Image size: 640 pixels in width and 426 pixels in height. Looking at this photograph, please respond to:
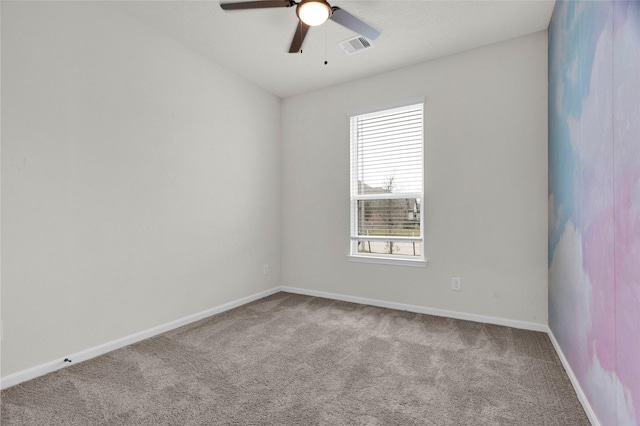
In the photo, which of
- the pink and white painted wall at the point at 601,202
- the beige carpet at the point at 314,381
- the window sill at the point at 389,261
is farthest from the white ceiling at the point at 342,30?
the beige carpet at the point at 314,381

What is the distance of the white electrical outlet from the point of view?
10.5 feet

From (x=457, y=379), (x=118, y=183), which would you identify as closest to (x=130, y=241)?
(x=118, y=183)

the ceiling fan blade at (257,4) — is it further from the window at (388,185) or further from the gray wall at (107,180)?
the window at (388,185)

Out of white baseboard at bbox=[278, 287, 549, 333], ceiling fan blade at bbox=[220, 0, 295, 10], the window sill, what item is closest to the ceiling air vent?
ceiling fan blade at bbox=[220, 0, 295, 10]

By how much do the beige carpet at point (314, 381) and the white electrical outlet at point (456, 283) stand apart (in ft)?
1.22

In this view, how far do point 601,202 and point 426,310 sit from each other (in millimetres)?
2152

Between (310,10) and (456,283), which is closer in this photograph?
(310,10)

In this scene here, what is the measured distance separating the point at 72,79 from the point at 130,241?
1.26m

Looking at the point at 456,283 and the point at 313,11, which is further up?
the point at 313,11

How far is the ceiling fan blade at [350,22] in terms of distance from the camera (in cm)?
209

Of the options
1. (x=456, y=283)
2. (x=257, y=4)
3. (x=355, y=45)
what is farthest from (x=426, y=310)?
(x=257, y=4)

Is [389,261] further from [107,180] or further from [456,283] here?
[107,180]

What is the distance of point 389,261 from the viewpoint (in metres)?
3.57

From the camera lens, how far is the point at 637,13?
1145 mm
